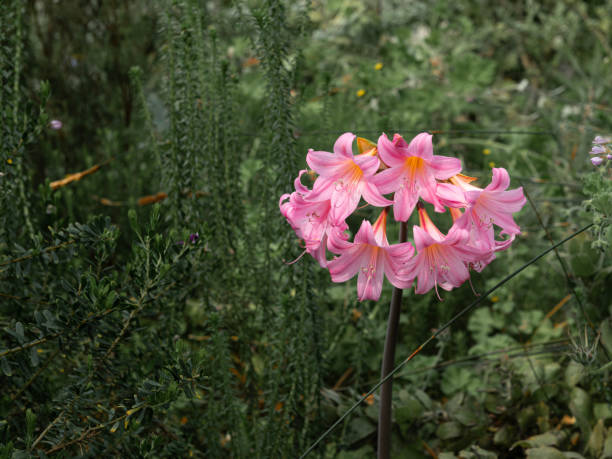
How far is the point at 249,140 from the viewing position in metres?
3.44

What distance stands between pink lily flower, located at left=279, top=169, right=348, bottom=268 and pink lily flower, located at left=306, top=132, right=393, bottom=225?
0.03 metres

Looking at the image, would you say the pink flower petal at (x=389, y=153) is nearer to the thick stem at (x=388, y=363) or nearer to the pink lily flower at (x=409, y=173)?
the pink lily flower at (x=409, y=173)

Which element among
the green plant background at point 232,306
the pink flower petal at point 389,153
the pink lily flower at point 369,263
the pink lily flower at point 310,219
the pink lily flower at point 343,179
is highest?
the pink flower petal at point 389,153

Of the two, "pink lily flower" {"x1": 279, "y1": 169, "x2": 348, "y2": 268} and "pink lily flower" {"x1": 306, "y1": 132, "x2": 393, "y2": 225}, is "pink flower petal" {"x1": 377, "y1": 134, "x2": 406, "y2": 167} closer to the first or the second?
"pink lily flower" {"x1": 306, "y1": 132, "x2": 393, "y2": 225}

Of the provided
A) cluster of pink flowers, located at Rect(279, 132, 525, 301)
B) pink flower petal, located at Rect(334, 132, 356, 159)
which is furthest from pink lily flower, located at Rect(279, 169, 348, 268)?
pink flower petal, located at Rect(334, 132, 356, 159)

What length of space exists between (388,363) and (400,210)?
38 cm

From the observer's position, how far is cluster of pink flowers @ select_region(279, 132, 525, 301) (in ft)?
3.85

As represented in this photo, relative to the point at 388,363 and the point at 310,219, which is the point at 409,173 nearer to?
the point at 310,219

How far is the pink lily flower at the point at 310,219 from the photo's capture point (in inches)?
50.4

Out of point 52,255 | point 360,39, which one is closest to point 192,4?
point 52,255

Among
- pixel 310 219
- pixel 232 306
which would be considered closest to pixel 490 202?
pixel 310 219

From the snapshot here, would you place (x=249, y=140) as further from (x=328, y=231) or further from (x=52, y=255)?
(x=328, y=231)

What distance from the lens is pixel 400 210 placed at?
1183 mm

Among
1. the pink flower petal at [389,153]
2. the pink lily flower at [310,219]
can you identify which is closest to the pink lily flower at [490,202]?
the pink flower petal at [389,153]
